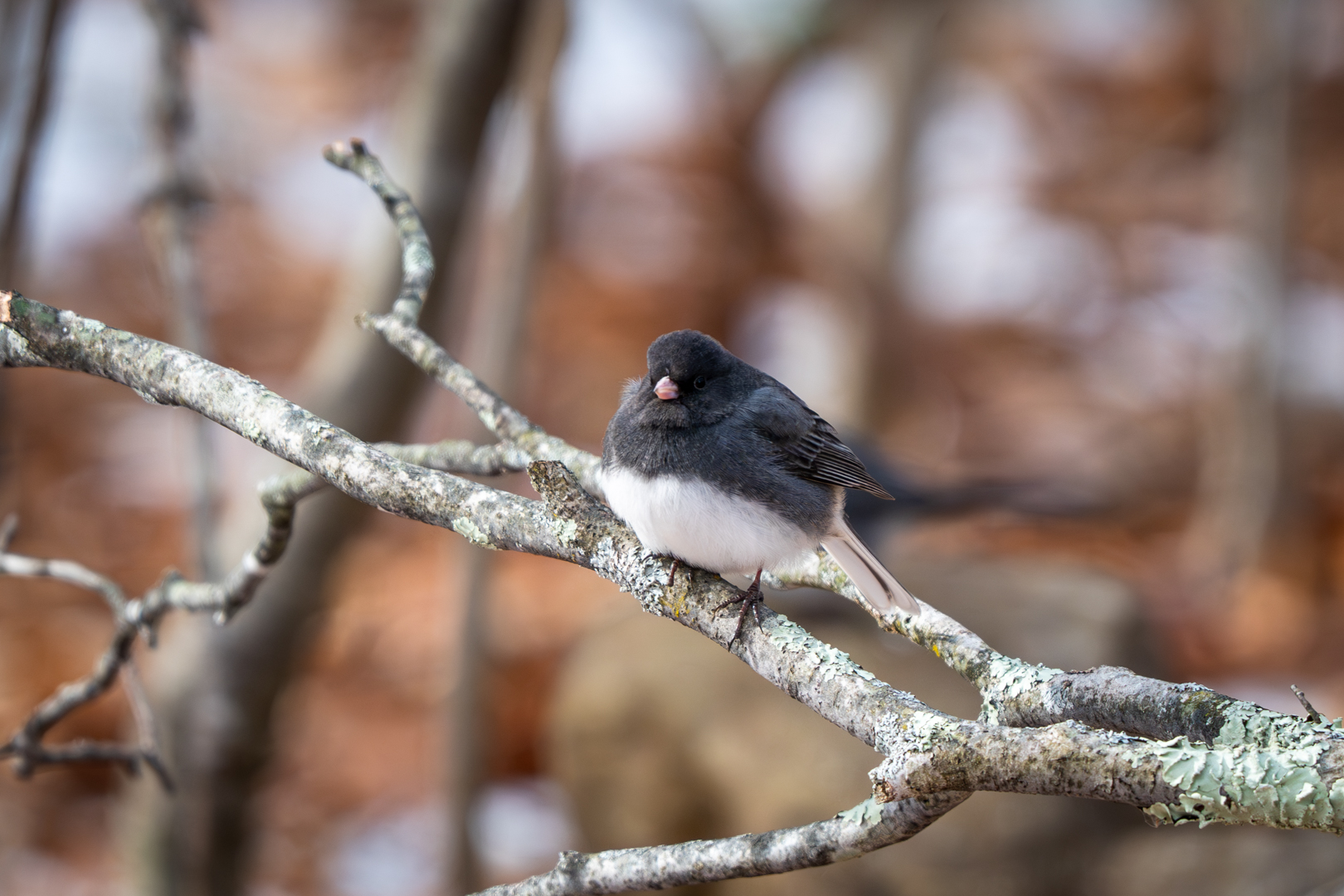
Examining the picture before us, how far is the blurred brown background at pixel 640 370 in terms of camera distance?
2684 millimetres

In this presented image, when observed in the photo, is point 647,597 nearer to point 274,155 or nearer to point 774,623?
point 774,623

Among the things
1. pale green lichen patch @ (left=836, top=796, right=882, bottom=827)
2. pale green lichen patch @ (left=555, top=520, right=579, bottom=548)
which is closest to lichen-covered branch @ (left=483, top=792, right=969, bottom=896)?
pale green lichen patch @ (left=836, top=796, right=882, bottom=827)

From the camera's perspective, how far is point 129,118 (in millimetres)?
6227

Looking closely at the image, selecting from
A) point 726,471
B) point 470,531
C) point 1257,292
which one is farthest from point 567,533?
point 1257,292

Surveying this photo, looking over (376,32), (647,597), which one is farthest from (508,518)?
(376,32)

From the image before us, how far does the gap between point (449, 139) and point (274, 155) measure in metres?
5.28

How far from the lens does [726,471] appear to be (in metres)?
1.52

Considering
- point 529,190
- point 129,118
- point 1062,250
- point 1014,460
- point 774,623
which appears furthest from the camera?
point 1062,250

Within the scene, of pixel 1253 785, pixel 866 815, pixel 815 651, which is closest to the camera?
pixel 1253 785

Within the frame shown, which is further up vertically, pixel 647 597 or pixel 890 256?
pixel 890 256

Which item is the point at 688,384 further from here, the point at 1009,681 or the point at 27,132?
the point at 27,132

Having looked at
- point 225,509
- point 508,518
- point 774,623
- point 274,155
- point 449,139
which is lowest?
point 774,623

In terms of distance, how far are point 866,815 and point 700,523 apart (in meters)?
0.52

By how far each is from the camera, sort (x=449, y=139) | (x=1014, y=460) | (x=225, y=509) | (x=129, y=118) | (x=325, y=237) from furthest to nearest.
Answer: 1. (x=1014, y=460)
2. (x=325, y=237)
3. (x=129, y=118)
4. (x=225, y=509)
5. (x=449, y=139)
